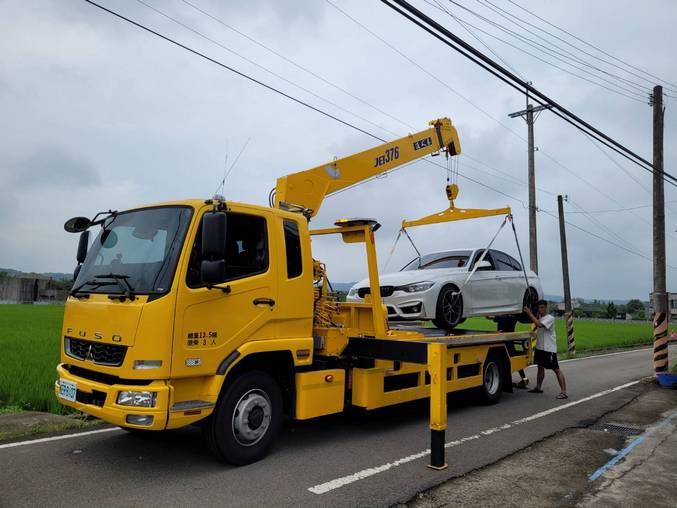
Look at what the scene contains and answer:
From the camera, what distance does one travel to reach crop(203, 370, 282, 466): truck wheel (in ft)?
15.8

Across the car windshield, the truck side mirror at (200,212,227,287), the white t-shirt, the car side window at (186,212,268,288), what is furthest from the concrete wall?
the truck side mirror at (200,212,227,287)

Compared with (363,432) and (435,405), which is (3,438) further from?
(435,405)

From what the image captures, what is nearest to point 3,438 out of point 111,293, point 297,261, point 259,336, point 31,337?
point 111,293

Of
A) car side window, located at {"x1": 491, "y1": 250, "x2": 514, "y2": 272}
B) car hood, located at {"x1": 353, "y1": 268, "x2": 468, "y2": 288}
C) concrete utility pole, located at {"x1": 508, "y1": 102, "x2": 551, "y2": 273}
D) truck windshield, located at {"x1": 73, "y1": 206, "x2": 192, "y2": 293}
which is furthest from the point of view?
concrete utility pole, located at {"x1": 508, "y1": 102, "x2": 551, "y2": 273}

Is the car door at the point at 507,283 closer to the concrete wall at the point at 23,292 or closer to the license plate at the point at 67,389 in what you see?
the license plate at the point at 67,389

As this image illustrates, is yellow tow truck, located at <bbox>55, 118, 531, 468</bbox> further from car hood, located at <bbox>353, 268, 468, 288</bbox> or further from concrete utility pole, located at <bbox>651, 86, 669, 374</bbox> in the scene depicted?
concrete utility pole, located at <bbox>651, 86, 669, 374</bbox>

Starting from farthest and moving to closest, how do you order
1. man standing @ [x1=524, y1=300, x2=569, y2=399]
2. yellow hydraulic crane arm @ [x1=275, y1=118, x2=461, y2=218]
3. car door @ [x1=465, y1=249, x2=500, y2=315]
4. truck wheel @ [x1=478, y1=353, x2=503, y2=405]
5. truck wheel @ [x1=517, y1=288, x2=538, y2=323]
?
truck wheel @ [x1=517, y1=288, x2=538, y2=323], man standing @ [x1=524, y1=300, x2=569, y2=399], car door @ [x1=465, y1=249, x2=500, y2=315], truck wheel @ [x1=478, y1=353, x2=503, y2=405], yellow hydraulic crane arm @ [x1=275, y1=118, x2=461, y2=218]

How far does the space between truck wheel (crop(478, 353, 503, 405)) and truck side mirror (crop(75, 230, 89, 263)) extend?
610cm

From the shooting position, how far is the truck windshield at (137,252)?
463 centimetres

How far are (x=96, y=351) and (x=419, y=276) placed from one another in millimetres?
5131

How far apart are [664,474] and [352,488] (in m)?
3.20

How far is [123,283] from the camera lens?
469cm

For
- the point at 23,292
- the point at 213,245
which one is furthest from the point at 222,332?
the point at 23,292

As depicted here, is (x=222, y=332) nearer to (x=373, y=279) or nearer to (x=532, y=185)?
(x=373, y=279)
